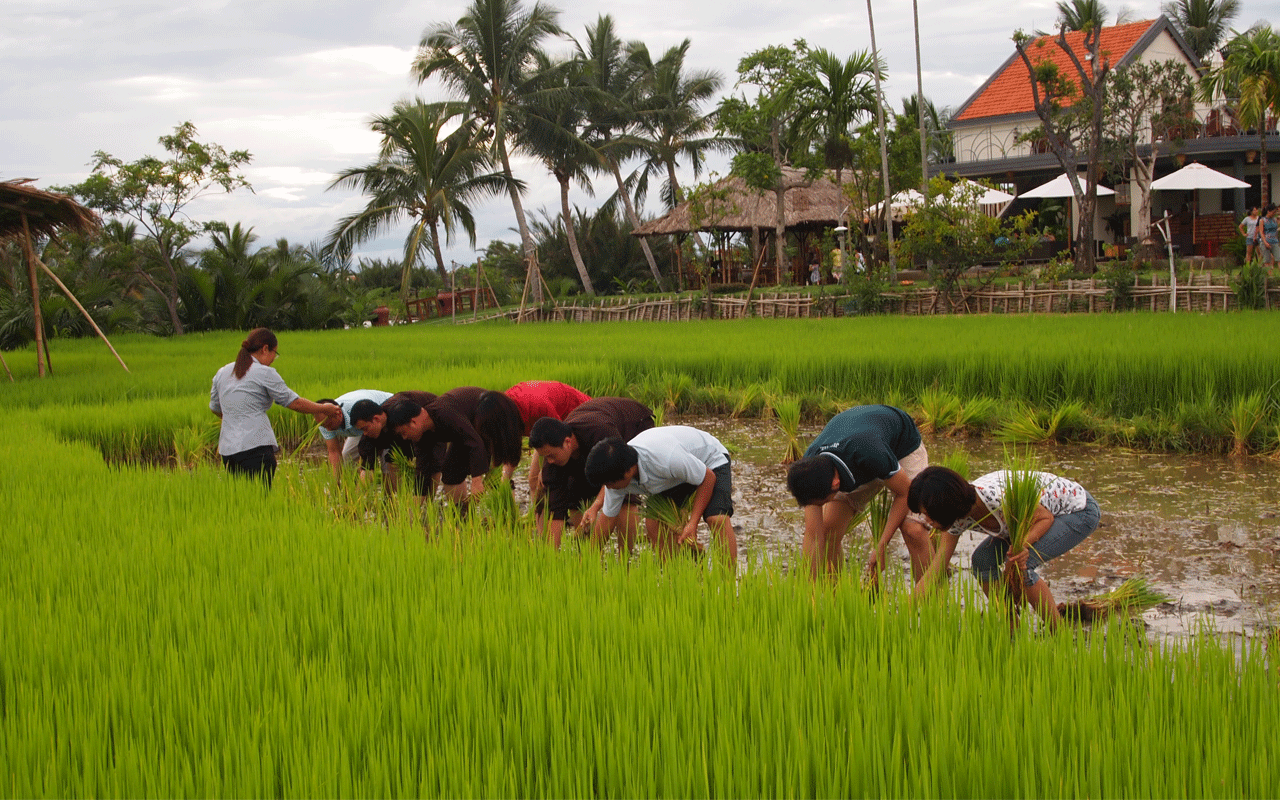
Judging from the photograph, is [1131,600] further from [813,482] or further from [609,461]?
[609,461]

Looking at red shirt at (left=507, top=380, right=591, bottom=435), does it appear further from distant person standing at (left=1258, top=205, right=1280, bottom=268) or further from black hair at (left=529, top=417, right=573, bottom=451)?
distant person standing at (left=1258, top=205, right=1280, bottom=268)

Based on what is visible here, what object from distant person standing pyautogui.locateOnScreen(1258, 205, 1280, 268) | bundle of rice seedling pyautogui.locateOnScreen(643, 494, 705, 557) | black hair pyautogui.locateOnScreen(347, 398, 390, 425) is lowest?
bundle of rice seedling pyautogui.locateOnScreen(643, 494, 705, 557)

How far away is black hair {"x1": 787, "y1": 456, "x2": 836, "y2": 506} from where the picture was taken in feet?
10.8

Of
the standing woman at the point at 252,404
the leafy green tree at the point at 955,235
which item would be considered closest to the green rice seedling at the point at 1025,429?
the standing woman at the point at 252,404

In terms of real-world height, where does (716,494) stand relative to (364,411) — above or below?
below

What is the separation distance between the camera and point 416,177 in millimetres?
23969

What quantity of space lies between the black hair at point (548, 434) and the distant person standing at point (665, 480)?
0.13 m

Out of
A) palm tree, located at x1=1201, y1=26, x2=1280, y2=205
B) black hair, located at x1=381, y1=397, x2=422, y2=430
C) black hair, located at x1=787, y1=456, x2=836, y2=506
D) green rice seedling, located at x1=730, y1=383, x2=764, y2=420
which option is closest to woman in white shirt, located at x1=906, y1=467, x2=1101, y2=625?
black hair, located at x1=787, y1=456, x2=836, y2=506

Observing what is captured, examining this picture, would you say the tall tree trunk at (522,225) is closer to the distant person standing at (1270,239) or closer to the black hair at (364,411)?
the distant person standing at (1270,239)

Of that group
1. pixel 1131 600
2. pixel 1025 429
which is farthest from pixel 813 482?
pixel 1025 429

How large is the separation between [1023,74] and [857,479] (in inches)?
1028

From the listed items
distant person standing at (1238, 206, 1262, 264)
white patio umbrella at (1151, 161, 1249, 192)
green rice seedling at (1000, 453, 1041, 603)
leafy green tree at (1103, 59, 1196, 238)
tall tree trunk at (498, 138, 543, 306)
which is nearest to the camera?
green rice seedling at (1000, 453, 1041, 603)

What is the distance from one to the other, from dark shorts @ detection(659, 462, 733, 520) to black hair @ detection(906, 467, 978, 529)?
1155 mm

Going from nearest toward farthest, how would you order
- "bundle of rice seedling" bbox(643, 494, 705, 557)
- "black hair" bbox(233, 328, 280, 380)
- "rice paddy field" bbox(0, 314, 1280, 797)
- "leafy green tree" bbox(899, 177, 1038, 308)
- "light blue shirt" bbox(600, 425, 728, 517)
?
"rice paddy field" bbox(0, 314, 1280, 797) → "light blue shirt" bbox(600, 425, 728, 517) → "bundle of rice seedling" bbox(643, 494, 705, 557) → "black hair" bbox(233, 328, 280, 380) → "leafy green tree" bbox(899, 177, 1038, 308)
